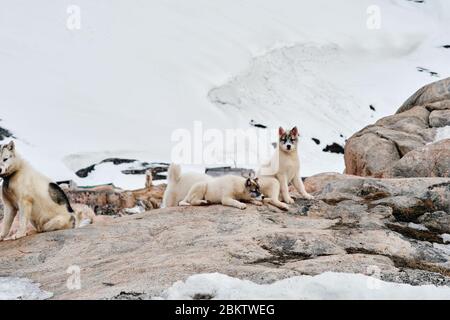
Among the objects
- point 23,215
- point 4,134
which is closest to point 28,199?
point 23,215

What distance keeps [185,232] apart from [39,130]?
185 feet

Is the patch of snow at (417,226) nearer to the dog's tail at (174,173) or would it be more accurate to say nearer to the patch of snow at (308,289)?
the patch of snow at (308,289)

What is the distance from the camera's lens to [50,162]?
5266 cm

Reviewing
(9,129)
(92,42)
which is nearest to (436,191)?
(9,129)

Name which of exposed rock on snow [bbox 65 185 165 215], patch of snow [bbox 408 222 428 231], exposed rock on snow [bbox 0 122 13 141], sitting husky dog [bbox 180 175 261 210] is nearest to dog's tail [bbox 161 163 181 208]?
sitting husky dog [bbox 180 175 261 210]

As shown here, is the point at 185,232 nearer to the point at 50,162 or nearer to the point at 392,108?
the point at 50,162

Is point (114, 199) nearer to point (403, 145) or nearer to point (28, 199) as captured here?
point (403, 145)

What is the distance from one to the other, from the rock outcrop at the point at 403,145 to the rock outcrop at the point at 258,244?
645 cm

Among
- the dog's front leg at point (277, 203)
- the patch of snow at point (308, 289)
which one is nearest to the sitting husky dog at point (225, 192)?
the dog's front leg at point (277, 203)

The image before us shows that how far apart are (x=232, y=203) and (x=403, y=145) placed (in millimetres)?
12357

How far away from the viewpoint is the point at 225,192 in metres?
11.2

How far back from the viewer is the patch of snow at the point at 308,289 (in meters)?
5.37

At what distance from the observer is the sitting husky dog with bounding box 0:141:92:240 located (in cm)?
989

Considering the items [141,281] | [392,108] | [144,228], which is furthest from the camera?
[392,108]
